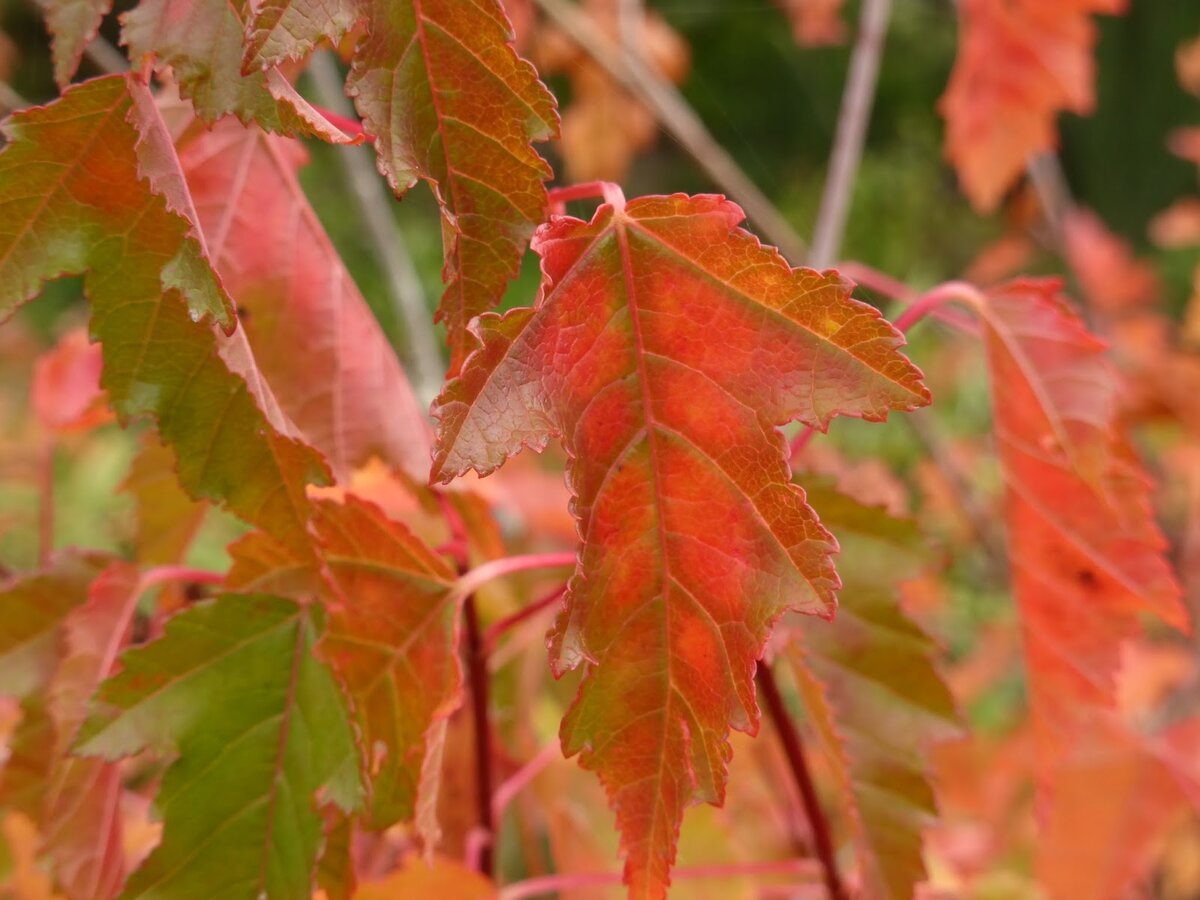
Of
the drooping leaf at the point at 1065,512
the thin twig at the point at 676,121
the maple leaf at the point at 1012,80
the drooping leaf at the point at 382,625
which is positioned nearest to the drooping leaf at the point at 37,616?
the drooping leaf at the point at 382,625

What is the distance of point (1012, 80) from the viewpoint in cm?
140

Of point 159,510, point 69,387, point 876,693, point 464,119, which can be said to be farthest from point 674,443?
point 69,387

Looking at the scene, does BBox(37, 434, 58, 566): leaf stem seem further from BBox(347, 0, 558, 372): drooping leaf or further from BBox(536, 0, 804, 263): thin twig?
BBox(536, 0, 804, 263): thin twig

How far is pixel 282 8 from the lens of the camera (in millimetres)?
311

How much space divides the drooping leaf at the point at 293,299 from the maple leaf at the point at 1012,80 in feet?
3.62

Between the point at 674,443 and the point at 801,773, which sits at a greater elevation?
the point at 674,443

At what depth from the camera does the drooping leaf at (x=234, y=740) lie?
418mm

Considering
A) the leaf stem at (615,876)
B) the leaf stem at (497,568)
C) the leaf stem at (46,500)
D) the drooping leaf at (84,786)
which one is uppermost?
the leaf stem at (497,568)

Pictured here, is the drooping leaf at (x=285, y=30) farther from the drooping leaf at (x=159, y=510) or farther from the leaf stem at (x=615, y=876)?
the leaf stem at (x=615, y=876)

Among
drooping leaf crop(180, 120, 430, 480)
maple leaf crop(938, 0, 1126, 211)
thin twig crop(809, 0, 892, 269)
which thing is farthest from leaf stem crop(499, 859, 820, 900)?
maple leaf crop(938, 0, 1126, 211)

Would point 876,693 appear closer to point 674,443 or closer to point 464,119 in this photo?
point 674,443

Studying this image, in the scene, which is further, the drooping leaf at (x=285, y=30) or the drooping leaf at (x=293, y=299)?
the drooping leaf at (x=293, y=299)

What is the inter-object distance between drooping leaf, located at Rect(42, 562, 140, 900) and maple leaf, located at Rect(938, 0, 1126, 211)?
1.22 meters

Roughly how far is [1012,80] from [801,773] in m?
1.17
